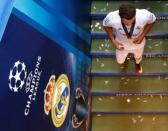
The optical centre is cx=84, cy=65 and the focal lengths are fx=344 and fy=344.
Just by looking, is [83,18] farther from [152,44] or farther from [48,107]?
[48,107]

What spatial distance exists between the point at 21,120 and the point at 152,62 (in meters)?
2.36

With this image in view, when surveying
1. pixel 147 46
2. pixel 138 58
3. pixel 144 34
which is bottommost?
pixel 138 58

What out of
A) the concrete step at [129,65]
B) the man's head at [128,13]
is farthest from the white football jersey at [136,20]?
the concrete step at [129,65]

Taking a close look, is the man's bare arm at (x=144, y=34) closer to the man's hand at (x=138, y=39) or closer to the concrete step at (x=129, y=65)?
the man's hand at (x=138, y=39)

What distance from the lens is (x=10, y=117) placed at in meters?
2.40

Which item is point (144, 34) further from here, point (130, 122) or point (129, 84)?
point (130, 122)

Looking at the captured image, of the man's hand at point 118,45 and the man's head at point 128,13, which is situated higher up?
the man's head at point 128,13

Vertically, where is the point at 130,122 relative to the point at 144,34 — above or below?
below

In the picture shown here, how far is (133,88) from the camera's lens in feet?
14.6

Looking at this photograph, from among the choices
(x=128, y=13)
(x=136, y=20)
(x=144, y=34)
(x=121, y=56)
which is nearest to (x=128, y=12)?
(x=128, y=13)

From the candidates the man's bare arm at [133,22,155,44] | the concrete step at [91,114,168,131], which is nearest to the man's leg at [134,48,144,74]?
the man's bare arm at [133,22,155,44]

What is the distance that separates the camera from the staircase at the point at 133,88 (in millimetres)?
4348

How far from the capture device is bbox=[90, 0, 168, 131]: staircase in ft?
14.3

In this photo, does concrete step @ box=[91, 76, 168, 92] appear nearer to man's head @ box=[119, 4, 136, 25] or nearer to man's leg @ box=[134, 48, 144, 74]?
man's leg @ box=[134, 48, 144, 74]
